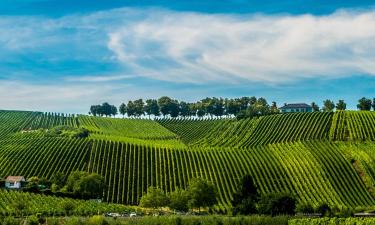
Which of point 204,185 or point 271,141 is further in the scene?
point 271,141

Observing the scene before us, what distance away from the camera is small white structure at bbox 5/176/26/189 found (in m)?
139

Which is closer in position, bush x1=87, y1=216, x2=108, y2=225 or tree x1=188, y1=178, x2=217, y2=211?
bush x1=87, y1=216, x2=108, y2=225

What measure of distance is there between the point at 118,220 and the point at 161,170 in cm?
6148

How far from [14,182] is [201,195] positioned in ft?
139

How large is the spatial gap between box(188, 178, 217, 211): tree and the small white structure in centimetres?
3803

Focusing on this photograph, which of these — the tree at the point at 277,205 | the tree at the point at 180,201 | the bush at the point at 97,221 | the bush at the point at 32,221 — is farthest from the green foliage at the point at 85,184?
the bush at the point at 97,221

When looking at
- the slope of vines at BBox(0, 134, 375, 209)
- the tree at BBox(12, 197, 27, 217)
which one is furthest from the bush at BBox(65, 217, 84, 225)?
the slope of vines at BBox(0, 134, 375, 209)

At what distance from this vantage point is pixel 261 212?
115938mm

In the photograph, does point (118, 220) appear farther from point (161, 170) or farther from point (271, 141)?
point (271, 141)

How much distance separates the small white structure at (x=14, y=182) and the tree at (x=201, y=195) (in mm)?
38027

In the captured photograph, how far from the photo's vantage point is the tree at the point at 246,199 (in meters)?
118

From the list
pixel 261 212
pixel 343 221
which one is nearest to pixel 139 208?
pixel 261 212

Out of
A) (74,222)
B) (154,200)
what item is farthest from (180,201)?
(74,222)

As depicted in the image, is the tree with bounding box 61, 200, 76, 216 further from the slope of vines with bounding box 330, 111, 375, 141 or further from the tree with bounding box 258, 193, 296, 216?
the slope of vines with bounding box 330, 111, 375, 141
